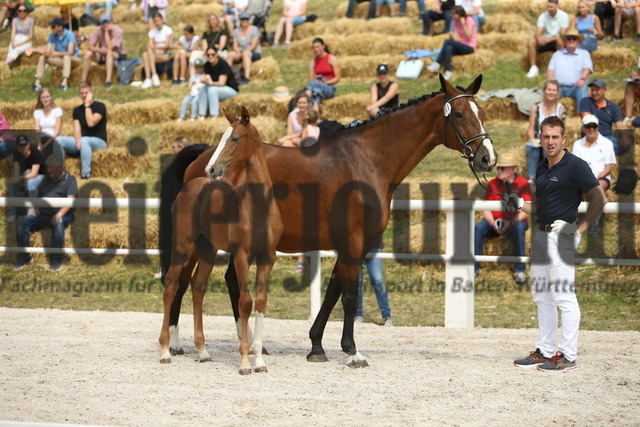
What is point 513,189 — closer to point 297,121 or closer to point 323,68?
point 297,121

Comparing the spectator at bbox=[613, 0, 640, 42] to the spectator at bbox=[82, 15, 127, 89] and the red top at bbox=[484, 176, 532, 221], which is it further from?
the spectator at bbox=[82, 15, 127, 89]

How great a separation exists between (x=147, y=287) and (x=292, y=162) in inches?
174

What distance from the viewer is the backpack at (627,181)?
37.9 feet

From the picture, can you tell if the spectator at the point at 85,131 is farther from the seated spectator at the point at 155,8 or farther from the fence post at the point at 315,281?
the seated spectator at the point at 155,8

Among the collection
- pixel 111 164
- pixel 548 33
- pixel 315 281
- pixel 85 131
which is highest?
pixel 548 33

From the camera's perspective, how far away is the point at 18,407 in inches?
229

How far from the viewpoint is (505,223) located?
35.0 feet

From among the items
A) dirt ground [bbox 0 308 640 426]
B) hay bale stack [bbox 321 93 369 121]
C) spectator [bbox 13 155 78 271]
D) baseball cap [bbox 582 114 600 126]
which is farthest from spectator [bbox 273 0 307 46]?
dirt ground [bbox 0 308 640 426]

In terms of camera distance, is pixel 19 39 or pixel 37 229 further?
pixel 19 39

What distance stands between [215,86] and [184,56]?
2.48m

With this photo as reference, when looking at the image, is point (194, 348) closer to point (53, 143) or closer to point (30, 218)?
point (30, 218)

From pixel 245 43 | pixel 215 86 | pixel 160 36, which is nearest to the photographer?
pixel 215 86

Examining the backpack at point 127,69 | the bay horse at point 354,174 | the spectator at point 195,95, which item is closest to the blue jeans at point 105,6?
the backpack at point 127,69

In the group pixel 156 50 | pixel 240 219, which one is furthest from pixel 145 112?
pixel 240 219
